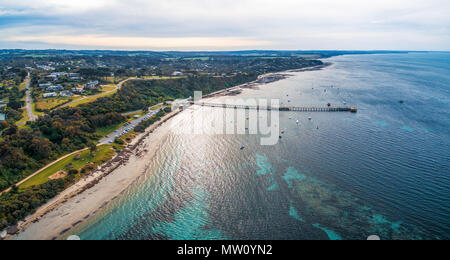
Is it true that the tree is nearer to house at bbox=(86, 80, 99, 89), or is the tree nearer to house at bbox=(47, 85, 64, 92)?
house at bbox=(86, 80, 99, 89)

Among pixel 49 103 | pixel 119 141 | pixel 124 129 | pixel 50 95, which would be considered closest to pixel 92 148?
pixel 119 141

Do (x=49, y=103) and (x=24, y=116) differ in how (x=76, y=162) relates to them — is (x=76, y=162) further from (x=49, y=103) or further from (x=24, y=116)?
(x=49, y=103)

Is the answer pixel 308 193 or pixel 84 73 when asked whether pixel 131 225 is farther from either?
pixel 84 73

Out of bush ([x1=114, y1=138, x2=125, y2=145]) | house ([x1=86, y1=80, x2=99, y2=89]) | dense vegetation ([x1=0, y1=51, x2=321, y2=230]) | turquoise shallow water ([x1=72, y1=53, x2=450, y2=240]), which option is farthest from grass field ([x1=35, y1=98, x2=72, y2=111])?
turquoise shallow water ([x1=72, y1=53, x2=450, y2=240])

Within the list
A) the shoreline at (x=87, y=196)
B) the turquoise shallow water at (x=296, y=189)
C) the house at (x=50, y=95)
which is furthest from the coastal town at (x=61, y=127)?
the turquoise shallow water at (x=296, y=189)

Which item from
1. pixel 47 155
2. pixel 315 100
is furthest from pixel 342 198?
pixel 315 100

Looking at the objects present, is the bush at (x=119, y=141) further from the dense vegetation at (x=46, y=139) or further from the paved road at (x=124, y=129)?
the dense vegetation at (x=46, y=139)
